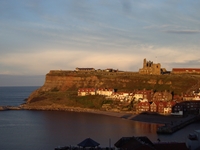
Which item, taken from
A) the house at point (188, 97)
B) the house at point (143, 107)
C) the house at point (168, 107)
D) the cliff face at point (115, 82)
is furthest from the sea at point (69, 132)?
the cliff face at point (115, 82)

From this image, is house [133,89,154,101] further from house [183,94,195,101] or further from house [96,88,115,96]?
house [183,94,195,101]

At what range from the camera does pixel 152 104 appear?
2387 inches

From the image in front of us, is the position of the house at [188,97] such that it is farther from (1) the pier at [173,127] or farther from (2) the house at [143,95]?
(1) the pier at [173,127]

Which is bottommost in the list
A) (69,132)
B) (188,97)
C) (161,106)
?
(69,132)

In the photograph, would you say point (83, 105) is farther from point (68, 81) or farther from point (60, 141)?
point (60, 141)

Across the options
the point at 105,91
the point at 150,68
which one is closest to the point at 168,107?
the point at 105,91

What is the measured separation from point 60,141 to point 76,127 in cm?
A: 992

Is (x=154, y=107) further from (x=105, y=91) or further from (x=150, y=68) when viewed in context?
(x=150, y=68)

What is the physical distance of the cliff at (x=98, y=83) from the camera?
242 ft

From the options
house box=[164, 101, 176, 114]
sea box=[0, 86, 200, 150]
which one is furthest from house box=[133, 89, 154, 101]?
sea box=[0, 86, 200, 150]

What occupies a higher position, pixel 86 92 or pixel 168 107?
pixel 86 92

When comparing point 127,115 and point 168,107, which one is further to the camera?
point 168,107

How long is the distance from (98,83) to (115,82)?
4299 millimetres

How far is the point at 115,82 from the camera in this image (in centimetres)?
8281
